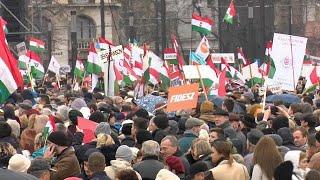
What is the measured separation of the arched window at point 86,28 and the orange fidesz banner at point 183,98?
218 feet

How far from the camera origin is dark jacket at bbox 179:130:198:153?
39.6 ft

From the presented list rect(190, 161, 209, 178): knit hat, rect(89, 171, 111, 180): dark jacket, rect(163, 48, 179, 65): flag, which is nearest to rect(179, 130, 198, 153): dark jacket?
rect(190, 161, 209, 178): knit hat

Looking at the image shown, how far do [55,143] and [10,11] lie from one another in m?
17.9

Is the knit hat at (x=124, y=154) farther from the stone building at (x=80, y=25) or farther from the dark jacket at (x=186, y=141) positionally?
the stone building at (x=80, y=25)

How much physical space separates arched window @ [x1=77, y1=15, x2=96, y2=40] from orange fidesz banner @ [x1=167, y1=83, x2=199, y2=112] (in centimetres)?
6640

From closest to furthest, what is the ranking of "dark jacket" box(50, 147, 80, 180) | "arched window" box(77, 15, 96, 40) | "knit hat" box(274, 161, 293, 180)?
1. "knit hat" box(274, 161, 293, 180)
2. "dark jacket" box(50, 147, 80, 180)
3. "arched window" box(77, 15, 96, 40)

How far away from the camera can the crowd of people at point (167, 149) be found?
920 centimetres

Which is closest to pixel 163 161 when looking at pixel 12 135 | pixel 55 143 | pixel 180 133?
pixel 55 143

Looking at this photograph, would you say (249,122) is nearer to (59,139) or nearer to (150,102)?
(59,139)

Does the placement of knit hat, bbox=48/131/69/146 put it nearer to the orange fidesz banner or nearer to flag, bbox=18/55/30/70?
the orange fidesz banner

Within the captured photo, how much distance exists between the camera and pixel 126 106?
16.8 meters

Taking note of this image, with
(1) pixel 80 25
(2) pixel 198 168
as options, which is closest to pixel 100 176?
(2) pixel 198 168

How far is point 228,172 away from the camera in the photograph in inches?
387

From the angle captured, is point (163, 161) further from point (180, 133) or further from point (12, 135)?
point (180, 133)
